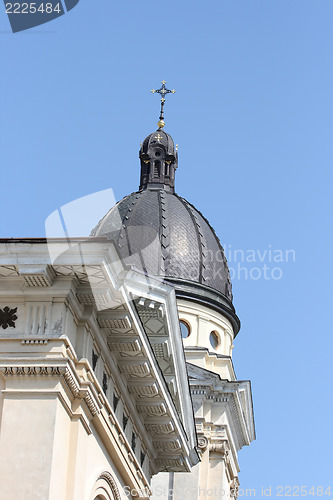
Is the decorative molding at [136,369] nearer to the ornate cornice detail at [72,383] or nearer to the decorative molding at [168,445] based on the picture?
the ornate cornice detail at [72,383]

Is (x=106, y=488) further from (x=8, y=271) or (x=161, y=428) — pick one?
(x=8, y=271)

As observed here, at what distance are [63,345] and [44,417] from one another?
1146 millimetres

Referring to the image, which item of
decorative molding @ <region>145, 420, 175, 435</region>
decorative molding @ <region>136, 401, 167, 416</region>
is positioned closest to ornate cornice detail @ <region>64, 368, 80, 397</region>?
decorative molding @ <region>136, 401, 167, 416</region>

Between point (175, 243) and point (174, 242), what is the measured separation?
0.06 m

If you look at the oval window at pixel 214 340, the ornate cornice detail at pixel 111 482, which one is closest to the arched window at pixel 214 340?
the oval window at pixel 214 340

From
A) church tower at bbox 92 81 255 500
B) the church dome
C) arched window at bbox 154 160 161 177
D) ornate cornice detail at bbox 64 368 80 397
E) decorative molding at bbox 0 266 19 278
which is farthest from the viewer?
arched window at bbox 154 160 161 177

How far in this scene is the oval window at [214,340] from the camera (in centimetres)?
4494

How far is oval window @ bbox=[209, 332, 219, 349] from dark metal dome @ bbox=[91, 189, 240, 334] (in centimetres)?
105

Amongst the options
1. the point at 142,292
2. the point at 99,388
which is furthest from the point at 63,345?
the point at 142,292

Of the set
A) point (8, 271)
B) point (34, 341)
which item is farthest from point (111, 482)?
point (8, 271)

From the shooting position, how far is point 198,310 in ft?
146

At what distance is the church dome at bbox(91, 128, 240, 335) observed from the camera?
43.9m

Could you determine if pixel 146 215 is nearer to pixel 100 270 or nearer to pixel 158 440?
pixel 158 440

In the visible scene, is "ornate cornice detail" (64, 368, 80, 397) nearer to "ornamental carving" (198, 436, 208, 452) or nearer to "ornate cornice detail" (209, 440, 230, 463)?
"ornamental carving" (198, 436, 208, 452)
